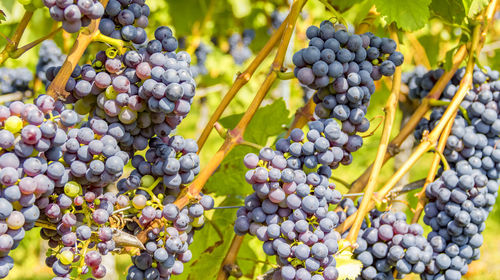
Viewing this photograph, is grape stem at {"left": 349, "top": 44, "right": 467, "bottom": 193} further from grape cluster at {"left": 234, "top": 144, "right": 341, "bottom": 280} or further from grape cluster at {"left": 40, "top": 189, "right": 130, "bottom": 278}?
grape cluster at {"left": 40, "top": 189, "right": 130, "bottom": 278}

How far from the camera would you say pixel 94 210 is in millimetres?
883

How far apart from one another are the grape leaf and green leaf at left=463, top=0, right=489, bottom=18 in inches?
25.2

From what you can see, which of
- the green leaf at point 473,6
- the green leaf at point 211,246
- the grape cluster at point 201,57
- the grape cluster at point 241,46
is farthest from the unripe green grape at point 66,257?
the grape cluster at point 241,46

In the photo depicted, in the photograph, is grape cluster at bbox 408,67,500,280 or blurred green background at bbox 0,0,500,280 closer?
grape cluster at bbox 408,67,500,280

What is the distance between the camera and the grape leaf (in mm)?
1002

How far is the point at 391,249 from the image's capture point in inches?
44.6

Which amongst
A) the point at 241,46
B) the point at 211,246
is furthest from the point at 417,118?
the point at 241,46

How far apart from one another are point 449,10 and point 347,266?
2.52 ft

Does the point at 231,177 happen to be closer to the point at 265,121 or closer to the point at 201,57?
the point at 265,121

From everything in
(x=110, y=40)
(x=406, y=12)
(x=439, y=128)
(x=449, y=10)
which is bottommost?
(x=110, y=40)

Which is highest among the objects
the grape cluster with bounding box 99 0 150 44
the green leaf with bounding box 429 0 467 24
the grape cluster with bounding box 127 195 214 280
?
the green leaf with bounding box 429 0 467 24

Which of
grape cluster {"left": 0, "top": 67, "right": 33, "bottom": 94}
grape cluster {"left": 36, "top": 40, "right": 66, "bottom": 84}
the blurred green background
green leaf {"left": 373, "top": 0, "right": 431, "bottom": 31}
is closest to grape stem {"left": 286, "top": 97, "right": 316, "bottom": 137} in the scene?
the blurred green background

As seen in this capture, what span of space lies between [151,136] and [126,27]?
205 millimetres

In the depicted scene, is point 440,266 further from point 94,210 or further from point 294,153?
point 94,210
